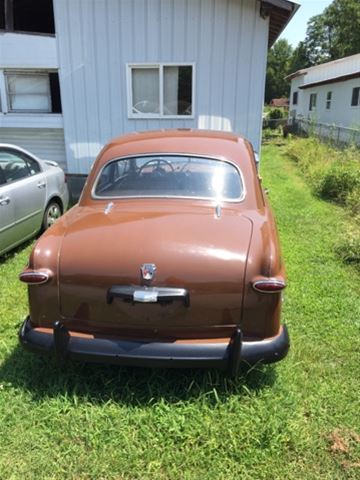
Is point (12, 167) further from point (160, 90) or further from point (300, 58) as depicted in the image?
point (300, 58)

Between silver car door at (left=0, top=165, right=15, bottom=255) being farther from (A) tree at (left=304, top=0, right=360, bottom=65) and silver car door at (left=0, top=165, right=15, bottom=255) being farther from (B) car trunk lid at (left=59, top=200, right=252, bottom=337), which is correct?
(A) tree at (left=304, top=0, right=360, bottom=65)

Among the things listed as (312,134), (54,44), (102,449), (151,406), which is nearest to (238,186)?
(151,406)

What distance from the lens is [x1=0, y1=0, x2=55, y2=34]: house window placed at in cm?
893

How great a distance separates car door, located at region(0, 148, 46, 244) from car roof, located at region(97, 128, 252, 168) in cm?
196

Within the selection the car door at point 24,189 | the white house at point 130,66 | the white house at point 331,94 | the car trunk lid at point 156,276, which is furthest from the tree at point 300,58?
the car trunk lid at point 156,276

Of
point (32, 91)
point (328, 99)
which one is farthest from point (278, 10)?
point (328, 99)

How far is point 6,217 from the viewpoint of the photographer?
5.33m

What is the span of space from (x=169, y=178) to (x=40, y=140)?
22.7 ft

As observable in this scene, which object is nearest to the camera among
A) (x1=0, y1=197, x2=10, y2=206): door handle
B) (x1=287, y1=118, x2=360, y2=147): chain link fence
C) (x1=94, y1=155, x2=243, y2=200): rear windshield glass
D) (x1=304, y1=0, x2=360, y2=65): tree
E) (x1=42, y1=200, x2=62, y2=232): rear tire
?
(x1=94, y1=155, x2=243, y2=200): rear windshield glass

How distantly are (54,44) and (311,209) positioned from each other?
641cm

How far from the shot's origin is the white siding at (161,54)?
8.30 m

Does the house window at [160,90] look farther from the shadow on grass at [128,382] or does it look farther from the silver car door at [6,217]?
the shadow on grass at [128,382]

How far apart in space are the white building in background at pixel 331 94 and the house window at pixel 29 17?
12.0 m

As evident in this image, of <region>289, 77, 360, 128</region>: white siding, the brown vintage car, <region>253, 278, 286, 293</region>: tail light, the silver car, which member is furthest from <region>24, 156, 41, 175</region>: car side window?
<region>289, 77, 360, 128</region>: white siding
